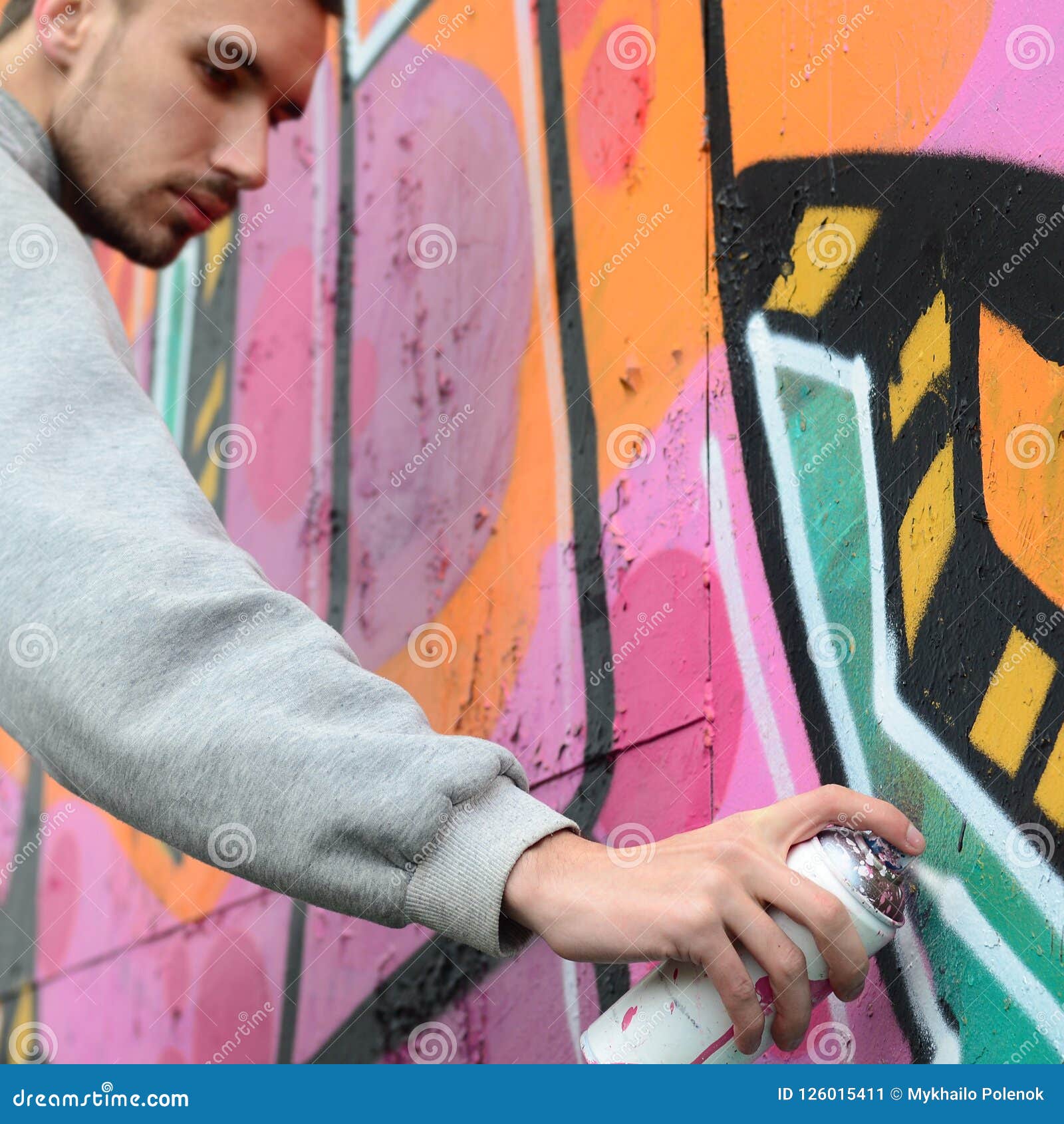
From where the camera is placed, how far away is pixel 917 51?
1979 mm

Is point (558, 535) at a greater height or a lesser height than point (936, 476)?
lesser

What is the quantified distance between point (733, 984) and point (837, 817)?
280 mm

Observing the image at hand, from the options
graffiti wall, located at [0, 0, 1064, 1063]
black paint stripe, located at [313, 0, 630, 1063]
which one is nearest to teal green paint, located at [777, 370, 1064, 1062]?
graffiti wall, located at [0, 0, 1064, 1063]

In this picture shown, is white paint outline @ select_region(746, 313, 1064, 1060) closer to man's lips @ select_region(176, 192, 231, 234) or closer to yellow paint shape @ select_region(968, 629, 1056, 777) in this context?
yellow paint shape @ select_region(968, 629, 1056, 777)

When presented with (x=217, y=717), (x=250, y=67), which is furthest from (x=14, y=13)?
(x=217, y=717)

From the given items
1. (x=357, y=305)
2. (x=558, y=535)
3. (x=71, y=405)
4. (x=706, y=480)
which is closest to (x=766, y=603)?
(x=706, y=480)

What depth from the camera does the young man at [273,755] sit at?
Answer: 54.1 inches

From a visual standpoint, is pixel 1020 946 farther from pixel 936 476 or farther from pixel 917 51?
pixel 917 51

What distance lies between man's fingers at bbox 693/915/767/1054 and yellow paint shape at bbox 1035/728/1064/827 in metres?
0.52

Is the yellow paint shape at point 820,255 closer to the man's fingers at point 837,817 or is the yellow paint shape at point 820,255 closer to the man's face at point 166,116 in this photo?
the man's fingers at point 837,817

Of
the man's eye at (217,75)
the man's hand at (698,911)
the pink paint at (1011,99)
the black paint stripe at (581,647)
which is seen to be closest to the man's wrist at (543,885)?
the man's hand at (698,911)

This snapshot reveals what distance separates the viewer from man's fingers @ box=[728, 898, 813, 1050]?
1.38 metres

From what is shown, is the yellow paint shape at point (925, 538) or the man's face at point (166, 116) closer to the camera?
the yellow paint shape at point (925, 538)

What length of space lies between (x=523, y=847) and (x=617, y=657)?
3.69 feet
